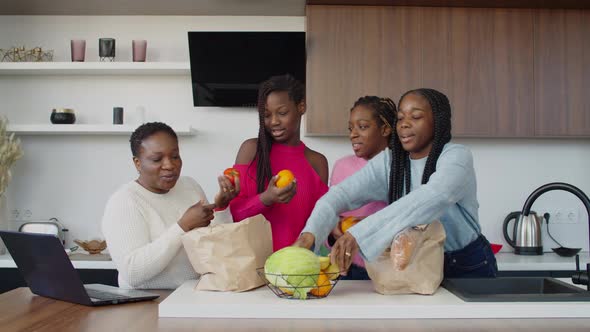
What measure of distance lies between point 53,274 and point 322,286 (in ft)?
2.21

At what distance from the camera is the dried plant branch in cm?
333

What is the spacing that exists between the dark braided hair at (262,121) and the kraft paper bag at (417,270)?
2.04 feet

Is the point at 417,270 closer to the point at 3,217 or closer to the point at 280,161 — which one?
the point at 280,161

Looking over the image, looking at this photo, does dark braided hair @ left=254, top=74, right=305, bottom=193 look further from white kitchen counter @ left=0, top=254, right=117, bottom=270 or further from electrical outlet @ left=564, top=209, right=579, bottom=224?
electrical outlet @ left=564, top=209, right=579, bottom=224

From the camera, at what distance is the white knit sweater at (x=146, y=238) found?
1778mm

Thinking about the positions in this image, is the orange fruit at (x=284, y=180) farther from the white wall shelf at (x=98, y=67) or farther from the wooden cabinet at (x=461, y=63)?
the white wall shelf at (x=98, y=67)

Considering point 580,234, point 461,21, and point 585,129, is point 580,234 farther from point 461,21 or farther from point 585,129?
point 461,21

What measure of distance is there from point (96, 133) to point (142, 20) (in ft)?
2.17

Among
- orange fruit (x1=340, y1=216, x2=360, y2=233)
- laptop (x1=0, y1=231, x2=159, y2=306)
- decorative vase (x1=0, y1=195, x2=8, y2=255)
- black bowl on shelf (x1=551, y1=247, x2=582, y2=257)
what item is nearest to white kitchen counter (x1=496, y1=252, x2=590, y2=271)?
black bowl on shelf (x1=551, y1=247, x2=582, y2=257)

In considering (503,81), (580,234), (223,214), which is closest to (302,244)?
(223,214)

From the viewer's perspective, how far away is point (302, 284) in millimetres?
1523

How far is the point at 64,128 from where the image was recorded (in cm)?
344

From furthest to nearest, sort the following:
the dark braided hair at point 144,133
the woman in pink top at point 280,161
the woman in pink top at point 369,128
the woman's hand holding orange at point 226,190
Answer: the woman in pink top at point 369,128 < the woman in pink top at point 280,161 < the dark braided hair at point 144,133 < the woman's hand holding orange at point 226,190

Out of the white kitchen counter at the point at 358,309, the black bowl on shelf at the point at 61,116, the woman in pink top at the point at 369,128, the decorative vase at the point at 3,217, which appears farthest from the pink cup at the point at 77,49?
the white kitchen counter at the point at 358,309
